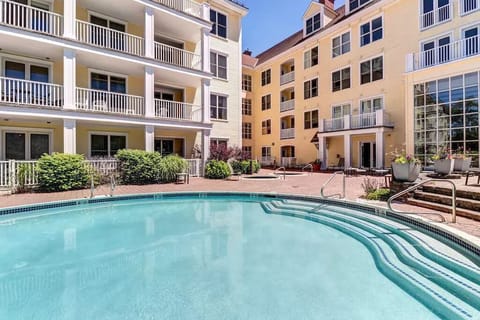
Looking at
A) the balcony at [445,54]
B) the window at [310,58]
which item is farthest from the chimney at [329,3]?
the balcony at [445,54]

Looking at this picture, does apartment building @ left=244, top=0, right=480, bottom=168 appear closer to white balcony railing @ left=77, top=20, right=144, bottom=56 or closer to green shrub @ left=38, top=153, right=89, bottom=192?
white balcony railing @ left=77, top=20, right=144, bottom=56

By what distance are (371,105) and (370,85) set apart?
1.65 meters

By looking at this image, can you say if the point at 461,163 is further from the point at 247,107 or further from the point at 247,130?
the point at 247,107

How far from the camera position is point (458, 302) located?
376 centimetres

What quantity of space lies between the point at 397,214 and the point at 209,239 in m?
5.10

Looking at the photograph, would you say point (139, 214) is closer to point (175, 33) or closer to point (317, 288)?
point (317, 288)

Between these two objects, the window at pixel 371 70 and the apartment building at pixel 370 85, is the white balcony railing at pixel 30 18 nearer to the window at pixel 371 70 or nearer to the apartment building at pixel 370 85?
the apartment building at pixel 370 85

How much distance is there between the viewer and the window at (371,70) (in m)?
21.8

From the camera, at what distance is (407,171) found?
9070 mm

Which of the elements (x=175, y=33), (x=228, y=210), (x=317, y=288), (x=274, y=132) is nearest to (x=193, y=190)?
(x=228, y=210)

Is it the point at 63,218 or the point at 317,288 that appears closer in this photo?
the point at 317,288

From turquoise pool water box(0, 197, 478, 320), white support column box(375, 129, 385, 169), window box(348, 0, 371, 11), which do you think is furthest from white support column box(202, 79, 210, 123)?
Answer: window box(348, 0, 371, 11)

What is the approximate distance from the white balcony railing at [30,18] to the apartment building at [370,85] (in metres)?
20.6

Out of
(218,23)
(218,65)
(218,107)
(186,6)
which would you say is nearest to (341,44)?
(218,23)
